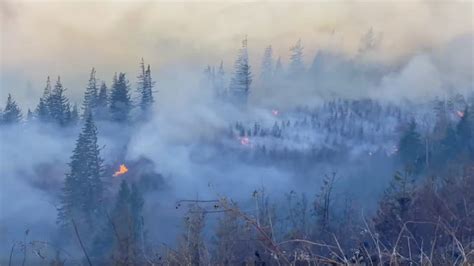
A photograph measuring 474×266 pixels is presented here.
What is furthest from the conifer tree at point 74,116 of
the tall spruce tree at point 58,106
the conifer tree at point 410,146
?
the conifer tree at point 410,146

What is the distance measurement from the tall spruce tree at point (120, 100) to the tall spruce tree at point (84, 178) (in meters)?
1.71

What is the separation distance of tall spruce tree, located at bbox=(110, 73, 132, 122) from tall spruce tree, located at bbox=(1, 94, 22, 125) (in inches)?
204

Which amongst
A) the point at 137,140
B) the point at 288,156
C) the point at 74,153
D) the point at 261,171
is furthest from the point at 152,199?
the point at 288,156

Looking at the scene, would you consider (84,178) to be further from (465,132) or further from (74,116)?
(465,132)

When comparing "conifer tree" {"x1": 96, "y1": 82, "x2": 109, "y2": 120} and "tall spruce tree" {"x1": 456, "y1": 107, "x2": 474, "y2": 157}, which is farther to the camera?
"tall spruce tree" {"x1": 456, "y1": 107, "x2": 474, "y2": 157}

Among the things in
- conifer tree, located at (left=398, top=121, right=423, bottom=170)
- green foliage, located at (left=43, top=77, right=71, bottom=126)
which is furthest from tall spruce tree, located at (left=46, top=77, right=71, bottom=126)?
conifer tree, located at (left=398, top=121, right=423, bottom=170)

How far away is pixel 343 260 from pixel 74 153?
103ft

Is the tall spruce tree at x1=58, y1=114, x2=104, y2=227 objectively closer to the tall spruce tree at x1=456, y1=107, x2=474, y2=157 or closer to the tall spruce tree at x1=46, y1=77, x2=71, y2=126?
the tall spruce tree at x1=46, y1=77, x2=71, y2=126

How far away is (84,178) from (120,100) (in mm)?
4409

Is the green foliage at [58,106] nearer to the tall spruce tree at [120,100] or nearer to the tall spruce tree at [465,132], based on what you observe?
the tall spruce tree at [120,100]

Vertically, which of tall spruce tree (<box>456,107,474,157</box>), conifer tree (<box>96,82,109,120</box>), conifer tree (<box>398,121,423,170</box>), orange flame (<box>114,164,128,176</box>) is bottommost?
orange flame (<box>114,164,128,176</box>)

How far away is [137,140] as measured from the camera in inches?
1495

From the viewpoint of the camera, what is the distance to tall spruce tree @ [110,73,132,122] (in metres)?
32.0

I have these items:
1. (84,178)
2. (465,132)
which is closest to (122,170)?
(84,178)
